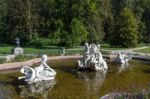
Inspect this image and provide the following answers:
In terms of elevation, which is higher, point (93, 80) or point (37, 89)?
point (93, 80)

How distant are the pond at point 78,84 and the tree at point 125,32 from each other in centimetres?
2155

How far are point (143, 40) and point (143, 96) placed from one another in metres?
54.2

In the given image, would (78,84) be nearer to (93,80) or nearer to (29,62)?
(93,80)

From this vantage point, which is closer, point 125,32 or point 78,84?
point 78,84

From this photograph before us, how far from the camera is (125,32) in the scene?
67500 millimetres

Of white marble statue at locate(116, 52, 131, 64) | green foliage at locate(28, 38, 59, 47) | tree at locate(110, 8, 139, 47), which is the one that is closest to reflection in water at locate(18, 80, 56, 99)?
white marble statue at locate(116, 52, 131, 64)

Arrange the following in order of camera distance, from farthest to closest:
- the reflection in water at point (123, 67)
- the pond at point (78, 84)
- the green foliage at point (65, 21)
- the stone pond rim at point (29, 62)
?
1. the green foliage at point (65, 21)
2. the reflection in water at point (123, 67)
3. the stone pond rim at point (29, 62)
4. the pond at point (78, 84)

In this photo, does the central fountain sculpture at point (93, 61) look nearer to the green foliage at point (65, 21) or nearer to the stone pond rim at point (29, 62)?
the stone pond rim at point (29, 62)

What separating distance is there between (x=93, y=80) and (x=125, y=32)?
32.0 m

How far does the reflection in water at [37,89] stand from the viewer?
3012cm

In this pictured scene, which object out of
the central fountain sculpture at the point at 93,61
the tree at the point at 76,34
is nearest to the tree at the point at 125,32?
the tree at the point at 76,34

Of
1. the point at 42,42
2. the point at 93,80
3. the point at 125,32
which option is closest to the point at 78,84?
the point at 93,80

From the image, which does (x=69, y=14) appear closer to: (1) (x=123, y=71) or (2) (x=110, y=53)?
(2) (x=110, y=53)

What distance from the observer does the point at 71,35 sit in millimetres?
63625
